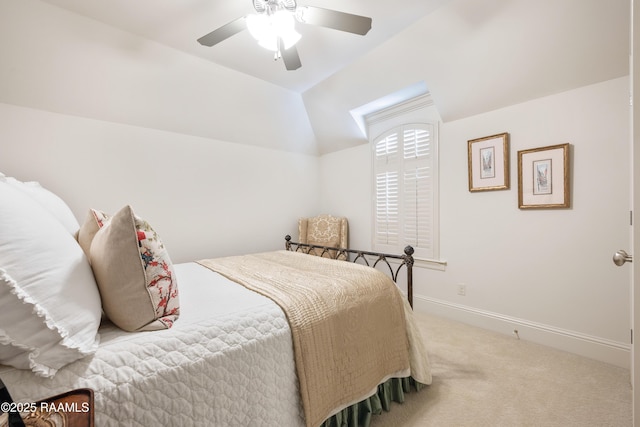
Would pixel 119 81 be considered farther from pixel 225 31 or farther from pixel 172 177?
pixel 225 31

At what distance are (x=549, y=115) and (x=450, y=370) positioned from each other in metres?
2.23

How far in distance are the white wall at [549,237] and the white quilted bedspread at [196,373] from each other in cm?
229

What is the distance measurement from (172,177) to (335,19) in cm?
233

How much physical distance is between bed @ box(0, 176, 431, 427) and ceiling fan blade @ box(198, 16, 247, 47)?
136 cm

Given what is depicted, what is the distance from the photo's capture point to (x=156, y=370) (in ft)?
2.78

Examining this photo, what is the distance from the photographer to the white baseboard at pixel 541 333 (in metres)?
1.95

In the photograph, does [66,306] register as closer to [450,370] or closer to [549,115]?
[450,370]

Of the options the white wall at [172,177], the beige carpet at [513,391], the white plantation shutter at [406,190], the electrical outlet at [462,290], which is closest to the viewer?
the beige carpet at [513,391]

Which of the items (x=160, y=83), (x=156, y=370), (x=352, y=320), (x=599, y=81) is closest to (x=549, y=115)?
(x=599, y=81)

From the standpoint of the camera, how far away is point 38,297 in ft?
2.34

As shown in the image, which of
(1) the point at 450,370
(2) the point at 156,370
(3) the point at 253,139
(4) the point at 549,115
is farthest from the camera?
(3) the point at 253,139

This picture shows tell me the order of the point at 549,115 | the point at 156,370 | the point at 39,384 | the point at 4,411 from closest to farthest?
the point at 4,411 → the point at 39,384 → the point at 156,370 → the point at 549,115

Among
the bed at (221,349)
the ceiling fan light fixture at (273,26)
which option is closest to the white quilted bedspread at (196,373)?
the bed at (221,349)

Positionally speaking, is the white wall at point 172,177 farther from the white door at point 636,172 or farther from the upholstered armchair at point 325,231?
the white door at point 636,172
